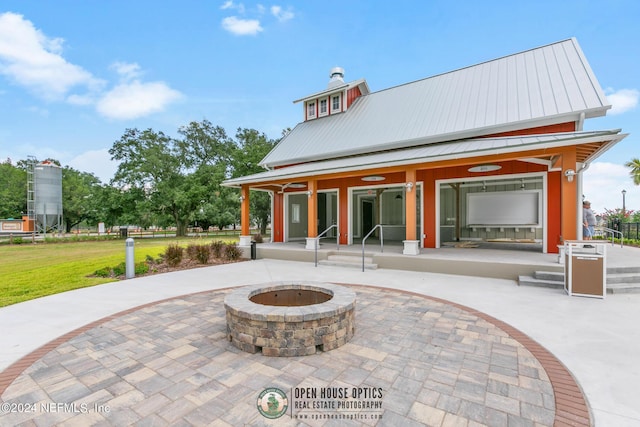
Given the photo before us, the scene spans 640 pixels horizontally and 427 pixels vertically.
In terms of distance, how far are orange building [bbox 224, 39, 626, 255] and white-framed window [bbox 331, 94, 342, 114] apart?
0.19 ft

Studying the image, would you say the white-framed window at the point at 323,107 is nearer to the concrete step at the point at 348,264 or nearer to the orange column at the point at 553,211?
the concrete step at the point at 348,264

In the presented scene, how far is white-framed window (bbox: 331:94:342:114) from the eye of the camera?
14.7m

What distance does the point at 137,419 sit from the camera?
2.09 m

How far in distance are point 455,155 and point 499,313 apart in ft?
14.5

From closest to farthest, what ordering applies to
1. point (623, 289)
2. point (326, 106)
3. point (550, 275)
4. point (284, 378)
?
point (284, 378), point (623, 289), point (550, 275), point (326, 106)

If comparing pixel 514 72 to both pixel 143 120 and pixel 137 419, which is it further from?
pixel 143 120

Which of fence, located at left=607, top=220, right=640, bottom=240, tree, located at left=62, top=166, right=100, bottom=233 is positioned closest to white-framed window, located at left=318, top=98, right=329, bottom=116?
fence, located at left=607, top=220, right=640, bottom=240

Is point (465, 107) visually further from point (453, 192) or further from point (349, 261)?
point (349, 261)

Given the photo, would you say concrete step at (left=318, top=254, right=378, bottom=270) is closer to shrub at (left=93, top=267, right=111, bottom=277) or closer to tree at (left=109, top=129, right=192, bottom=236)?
shrub at (left=93, top=267, right=111, bottom=277)

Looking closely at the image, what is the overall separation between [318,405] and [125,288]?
5.95 meters

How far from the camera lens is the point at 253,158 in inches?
943

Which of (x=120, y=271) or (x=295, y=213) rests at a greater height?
(x=295, y=213)

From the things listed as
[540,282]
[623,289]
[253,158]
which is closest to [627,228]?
[623,289]

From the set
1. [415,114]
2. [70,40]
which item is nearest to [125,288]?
[415,114]
